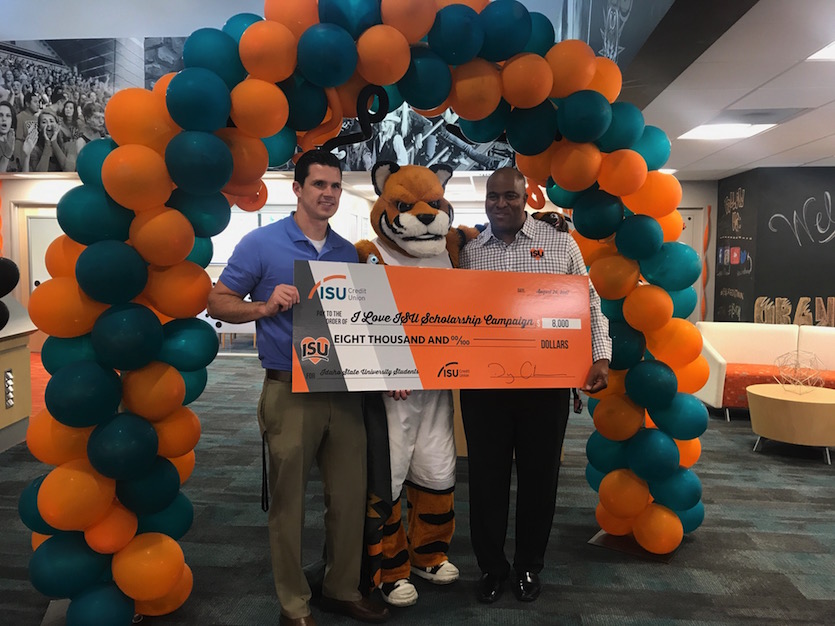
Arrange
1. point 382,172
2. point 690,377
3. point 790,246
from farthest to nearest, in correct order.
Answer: point 790,246
point 690,377
point 382,172

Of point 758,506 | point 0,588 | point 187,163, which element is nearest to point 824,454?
point 758,506

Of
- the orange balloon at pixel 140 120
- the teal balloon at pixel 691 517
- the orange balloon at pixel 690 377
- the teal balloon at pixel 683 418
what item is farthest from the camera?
the teal balloon at pixel 691 517

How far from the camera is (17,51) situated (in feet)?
24.2

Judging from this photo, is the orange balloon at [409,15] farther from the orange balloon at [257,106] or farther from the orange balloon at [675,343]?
the orange balloon at [675,343]

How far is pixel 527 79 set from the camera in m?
2.07

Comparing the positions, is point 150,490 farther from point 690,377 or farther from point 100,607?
point 690,377

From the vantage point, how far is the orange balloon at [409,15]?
1.91m

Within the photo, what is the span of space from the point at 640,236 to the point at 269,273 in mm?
1513

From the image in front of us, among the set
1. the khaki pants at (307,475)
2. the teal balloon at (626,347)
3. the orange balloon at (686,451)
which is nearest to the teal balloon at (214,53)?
the khaki pants at (307,475)

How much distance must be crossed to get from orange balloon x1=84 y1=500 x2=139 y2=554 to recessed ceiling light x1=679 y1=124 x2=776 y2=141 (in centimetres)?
534

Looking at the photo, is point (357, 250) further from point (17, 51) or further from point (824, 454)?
point (17, 51)

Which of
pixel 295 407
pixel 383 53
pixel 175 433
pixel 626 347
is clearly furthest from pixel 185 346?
pixel 626 347

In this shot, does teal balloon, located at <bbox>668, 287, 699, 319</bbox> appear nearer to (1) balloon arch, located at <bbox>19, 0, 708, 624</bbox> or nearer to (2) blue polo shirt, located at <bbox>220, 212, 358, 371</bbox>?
(1) balloon arch, located at <bbox>19, 0, 708, 624</bbox>

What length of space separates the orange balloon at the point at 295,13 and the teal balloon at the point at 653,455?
6.99ft
